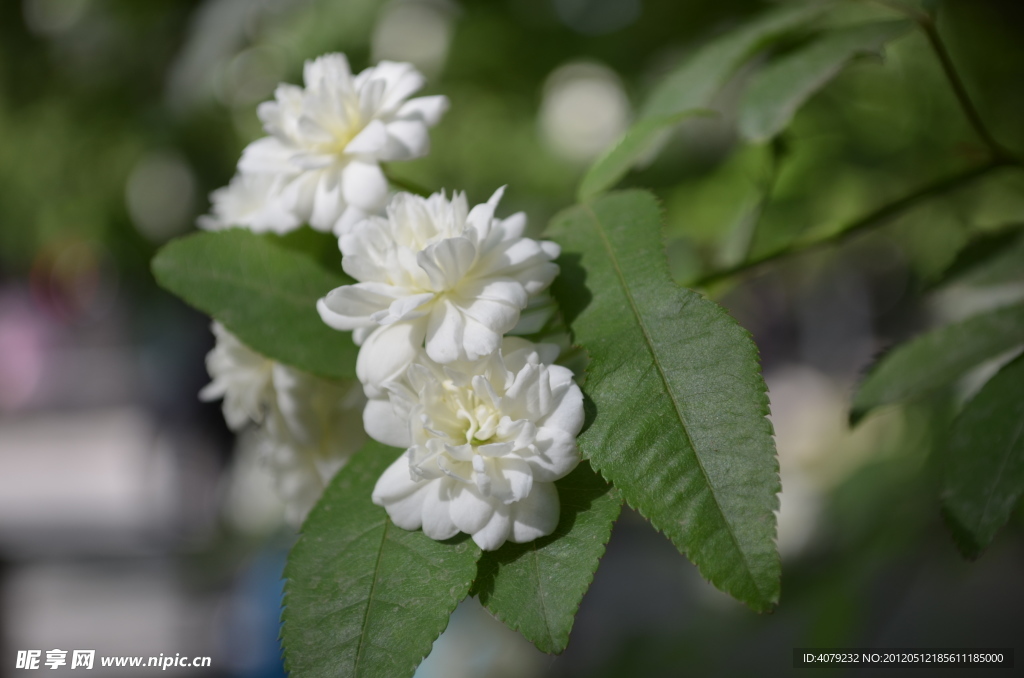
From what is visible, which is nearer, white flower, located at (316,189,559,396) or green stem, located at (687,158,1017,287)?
white flower, located at (316,189,559,396)

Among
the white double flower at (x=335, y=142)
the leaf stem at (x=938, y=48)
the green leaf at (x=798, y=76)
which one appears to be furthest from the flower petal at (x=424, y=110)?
the leaf stem at (x=938, y=48)

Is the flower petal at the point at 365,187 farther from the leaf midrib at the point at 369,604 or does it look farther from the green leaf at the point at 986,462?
the green leaf at the point at 986,462

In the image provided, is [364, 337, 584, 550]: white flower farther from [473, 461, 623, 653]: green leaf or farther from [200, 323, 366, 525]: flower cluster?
[200, 323, 366, 525]: flower cluster

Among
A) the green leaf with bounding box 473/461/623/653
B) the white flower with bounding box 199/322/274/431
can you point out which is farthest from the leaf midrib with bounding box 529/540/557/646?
the white flower with bounding box 199/322/274/431

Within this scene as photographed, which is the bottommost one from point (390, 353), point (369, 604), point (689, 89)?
point (369, 604)

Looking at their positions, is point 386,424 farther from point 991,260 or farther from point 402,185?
point 991,260

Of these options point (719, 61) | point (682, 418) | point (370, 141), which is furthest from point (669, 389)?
point (719, 61)

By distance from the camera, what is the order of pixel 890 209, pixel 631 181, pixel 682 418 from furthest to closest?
pixel 631 181
pixel 890 209
pixel 682 418
